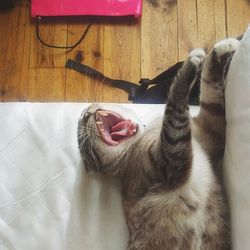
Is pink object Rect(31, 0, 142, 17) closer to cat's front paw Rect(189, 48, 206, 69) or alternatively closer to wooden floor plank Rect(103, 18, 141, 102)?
wooden floor plank Rect(103, 18, 141, 102)

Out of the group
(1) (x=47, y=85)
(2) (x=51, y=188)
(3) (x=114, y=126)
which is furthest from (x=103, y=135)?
(1) (x=47, y=85)

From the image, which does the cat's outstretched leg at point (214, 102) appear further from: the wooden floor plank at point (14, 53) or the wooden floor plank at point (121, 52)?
the wooden floor plank at point (14, 53)

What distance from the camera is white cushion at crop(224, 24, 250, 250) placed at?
97cm

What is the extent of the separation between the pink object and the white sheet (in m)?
0.57

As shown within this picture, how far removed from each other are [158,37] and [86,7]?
336 mm

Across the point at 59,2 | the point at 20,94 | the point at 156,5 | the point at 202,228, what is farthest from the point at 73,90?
the point at 202,228

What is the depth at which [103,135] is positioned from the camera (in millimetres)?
1335

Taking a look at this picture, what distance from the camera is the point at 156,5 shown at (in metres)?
1.86

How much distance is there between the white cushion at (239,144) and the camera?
3.18 ft

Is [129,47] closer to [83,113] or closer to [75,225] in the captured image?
[83,113]

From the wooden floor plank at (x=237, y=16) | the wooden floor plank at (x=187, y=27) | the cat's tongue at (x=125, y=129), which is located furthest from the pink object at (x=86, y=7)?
the cat's tongue at (x=125, y=129)

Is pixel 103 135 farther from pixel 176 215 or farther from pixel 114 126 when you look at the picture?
pixel 176 215

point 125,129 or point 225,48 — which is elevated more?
point 225,48

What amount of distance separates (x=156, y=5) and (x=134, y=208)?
3.31 ft
